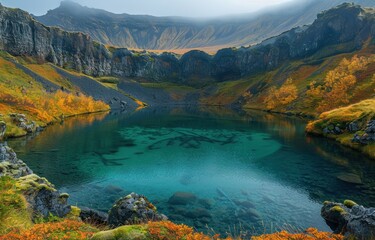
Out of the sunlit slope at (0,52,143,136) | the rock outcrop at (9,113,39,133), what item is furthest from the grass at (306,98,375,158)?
the sunlit slope at (0,52,143,136)

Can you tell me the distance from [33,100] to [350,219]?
376ft

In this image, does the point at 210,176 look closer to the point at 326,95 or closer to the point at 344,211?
the point at 344,211

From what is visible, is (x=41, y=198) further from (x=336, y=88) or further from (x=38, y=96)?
(x=336, y=88)

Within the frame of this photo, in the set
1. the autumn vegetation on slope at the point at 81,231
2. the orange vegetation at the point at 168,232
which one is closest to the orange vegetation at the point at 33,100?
the autumn vegetation on slope at the point at 81,231

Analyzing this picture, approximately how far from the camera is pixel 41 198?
77.5 feet

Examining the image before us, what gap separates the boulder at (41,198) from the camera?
73.1 feet

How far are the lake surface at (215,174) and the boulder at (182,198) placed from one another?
1.25ft

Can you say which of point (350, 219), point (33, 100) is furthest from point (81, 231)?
point (33, 100)

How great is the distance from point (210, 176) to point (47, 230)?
34.5 metres

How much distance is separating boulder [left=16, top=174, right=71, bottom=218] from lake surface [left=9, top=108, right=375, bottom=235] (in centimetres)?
791

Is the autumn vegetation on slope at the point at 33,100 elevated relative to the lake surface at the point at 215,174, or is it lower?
elevated

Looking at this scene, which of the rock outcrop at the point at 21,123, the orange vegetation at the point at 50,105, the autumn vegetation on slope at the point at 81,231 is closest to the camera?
the autumn vegetation on slope at the point at 81,231

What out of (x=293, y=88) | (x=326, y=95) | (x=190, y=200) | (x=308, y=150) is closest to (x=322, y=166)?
(x=308, y=150)

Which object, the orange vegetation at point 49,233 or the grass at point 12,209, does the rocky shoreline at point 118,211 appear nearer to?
the grass at point 12,209
